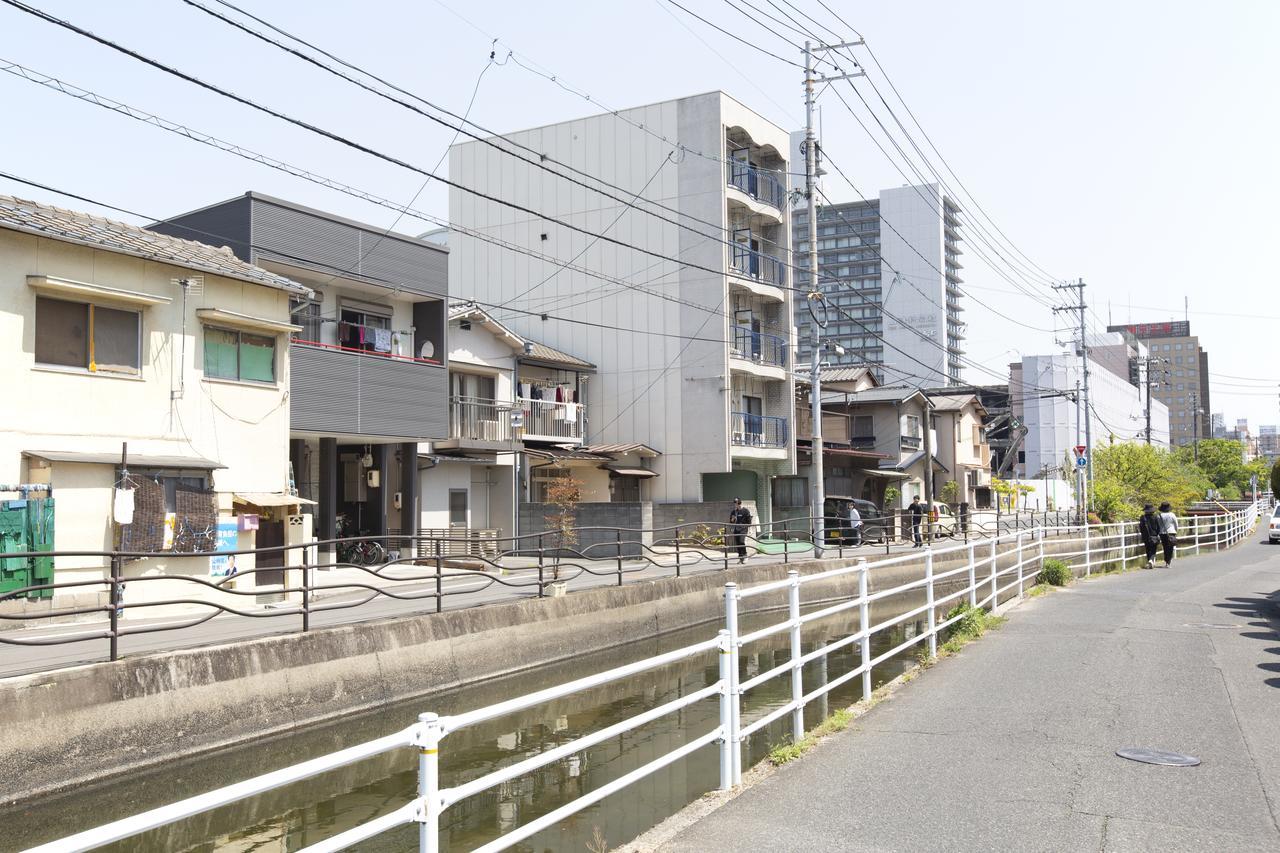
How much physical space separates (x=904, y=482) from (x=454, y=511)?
89.1 ft

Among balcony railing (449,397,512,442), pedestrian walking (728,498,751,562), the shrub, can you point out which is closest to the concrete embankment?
pedestrian walking (728,498,751,562)

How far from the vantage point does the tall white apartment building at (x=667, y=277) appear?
3466 centimetres

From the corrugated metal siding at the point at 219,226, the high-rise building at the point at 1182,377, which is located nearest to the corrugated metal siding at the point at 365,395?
the corrugated metal siding at the point at 219,226

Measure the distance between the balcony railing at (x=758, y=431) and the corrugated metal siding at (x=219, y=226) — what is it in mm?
19400

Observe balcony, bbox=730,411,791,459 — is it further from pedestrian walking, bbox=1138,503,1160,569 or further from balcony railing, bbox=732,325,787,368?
pedestrian walking, bbox=1138,503,1160,569

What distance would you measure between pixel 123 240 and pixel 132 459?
3713 mm

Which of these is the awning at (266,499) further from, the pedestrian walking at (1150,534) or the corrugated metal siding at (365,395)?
the pedestrian walking at (1150,534)

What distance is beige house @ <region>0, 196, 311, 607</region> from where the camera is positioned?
14.6 metres

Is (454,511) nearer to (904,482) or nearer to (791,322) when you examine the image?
(791,322)

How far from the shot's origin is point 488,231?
38.6 meters

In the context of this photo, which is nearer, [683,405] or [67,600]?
[67,600]

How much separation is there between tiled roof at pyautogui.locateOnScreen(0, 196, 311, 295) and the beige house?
4cm

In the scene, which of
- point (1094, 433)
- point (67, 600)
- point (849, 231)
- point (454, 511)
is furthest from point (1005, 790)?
point (849, 231)

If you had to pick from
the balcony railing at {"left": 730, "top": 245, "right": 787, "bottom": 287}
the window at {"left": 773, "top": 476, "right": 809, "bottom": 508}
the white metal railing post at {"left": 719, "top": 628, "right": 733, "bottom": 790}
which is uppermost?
the balcony railing at {"left": 730, "top": 245, "right": 787, "bottom": 287}
